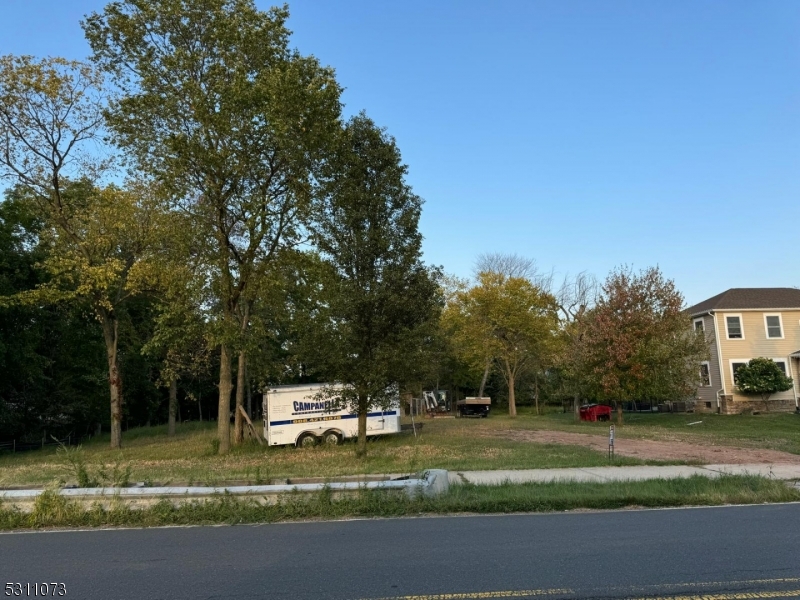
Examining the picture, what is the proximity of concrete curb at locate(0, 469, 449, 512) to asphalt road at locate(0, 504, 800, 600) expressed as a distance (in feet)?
2.69

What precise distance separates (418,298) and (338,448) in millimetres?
7063

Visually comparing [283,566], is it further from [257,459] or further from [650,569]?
[257,459]

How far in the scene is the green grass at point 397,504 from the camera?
27.0 feet

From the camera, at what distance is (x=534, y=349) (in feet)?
146

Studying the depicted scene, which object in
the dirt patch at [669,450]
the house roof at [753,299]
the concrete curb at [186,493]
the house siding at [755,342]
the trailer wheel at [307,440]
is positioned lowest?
the dirt patch at [669,450]

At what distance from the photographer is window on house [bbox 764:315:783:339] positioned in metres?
36.2

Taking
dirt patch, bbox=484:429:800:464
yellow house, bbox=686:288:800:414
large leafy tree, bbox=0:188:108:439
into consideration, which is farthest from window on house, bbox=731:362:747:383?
large leafy tree, bbox=0:188:108:439

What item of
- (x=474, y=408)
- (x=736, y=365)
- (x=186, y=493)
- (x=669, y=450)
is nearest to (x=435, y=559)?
(x=186, y=493)

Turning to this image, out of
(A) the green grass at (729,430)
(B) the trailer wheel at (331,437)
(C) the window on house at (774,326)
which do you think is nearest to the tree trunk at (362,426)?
(B) the trailer wheel at (331,437)

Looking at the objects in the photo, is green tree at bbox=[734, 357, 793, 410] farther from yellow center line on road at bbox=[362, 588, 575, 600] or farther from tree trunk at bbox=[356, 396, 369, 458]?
yellow center line on road at bbox=[362, 588, 575, 600]

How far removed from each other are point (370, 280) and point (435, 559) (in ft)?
35.6

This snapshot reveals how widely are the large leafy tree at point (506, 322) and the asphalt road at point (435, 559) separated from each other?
115ft

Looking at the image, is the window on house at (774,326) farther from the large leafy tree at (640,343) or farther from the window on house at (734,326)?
the large leafy tree at (640,343)

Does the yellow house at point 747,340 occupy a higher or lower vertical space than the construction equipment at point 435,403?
higher
